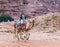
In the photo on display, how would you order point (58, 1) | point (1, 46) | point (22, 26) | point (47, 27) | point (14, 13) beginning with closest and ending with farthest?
point (1, 46), point (22, 26), point (47, 27), point (14, 13), point (58, 1)

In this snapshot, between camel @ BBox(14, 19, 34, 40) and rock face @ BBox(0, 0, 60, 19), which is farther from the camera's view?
rock face @ BBox(0, 0, 60, 19)

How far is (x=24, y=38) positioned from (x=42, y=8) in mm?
51773

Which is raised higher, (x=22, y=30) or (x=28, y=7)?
(x=22, y=30)

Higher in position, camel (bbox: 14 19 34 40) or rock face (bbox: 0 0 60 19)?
camel (bbox: 14 19 34 40)

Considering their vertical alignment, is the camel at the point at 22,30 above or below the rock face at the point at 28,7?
above

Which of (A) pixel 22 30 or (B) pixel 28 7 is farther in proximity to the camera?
(B) pixel 28 7

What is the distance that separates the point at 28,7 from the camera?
65875mm

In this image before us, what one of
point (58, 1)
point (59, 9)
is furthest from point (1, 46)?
point (58, 1)

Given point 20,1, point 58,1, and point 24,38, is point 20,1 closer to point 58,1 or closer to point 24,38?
point 58,1

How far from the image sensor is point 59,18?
26984 millimetres

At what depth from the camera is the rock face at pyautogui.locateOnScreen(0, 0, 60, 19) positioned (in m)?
61.2

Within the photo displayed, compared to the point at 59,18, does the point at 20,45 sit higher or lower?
higher

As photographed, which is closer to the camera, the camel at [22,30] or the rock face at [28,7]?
the camel at [22,30]

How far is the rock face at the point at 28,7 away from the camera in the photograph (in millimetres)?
61250
